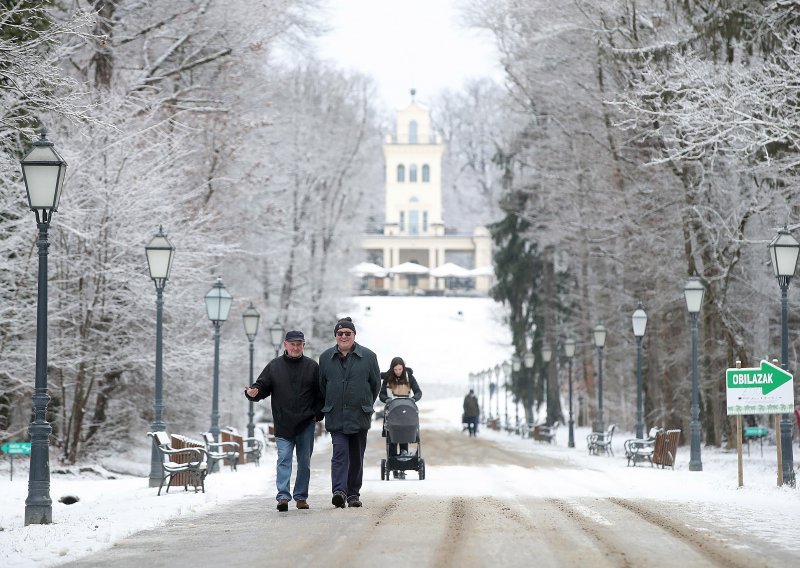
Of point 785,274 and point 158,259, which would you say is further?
point 158,259

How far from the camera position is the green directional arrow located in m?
17.4

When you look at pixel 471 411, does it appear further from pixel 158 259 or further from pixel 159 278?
pixel 158 259

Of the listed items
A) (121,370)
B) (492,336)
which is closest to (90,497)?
(121,370)

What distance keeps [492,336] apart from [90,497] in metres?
86.5

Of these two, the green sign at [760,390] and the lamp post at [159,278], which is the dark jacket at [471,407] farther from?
the green sign at [760,390]

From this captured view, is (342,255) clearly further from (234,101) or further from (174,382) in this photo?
(174,382)

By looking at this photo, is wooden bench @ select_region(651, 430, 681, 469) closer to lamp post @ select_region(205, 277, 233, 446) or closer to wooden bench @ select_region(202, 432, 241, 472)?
wooden bench @ select_region(202, 432, 241, 472)

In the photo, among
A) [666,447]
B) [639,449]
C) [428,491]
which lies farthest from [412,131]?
[428,491]

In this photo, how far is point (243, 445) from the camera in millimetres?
27578

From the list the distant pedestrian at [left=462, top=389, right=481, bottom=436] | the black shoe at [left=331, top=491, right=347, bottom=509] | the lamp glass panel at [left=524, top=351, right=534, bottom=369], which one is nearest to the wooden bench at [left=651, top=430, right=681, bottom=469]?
the black shoe at [left=331, top=491, right=347, bottom=509]

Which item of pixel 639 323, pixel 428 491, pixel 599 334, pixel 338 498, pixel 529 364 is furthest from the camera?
pixel 529 364

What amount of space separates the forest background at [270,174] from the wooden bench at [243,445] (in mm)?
2331

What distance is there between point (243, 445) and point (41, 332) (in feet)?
48.1

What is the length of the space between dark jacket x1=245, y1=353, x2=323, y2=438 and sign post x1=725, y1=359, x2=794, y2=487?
6.84 m
